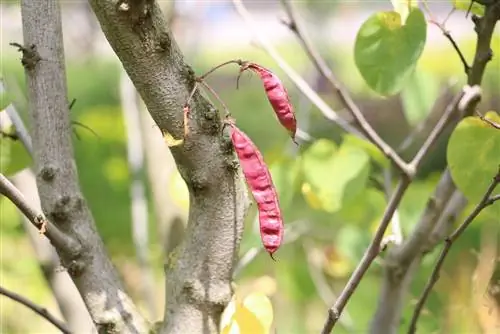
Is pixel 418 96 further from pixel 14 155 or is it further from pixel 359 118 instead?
pixel 14 155

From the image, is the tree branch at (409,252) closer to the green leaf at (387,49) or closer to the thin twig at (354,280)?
the green leaf at (387,49)

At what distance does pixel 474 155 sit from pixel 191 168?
29cm

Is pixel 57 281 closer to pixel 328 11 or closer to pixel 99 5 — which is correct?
pixel 99 5

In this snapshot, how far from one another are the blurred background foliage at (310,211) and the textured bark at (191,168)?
200mm

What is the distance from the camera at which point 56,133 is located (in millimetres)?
738

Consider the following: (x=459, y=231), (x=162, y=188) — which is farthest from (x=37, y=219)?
(x=162, y=188)

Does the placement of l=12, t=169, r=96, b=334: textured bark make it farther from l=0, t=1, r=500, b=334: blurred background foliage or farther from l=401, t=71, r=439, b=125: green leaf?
l=401, t=71, r=439, b=125: green leaf

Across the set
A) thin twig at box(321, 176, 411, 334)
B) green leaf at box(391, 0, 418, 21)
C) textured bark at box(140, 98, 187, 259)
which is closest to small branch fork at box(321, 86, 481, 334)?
thin twig at box(321, 176, 411, 334)

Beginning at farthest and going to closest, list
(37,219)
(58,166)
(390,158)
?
(390,158)
(58,166)
(37,219)

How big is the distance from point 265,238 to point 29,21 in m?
0.32

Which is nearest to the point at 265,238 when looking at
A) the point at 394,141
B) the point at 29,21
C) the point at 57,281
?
the point at 29,21

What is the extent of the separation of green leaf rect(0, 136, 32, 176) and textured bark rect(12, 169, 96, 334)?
0.12 meters

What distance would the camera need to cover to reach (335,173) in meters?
1.03

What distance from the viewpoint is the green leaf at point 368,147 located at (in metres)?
0.99
